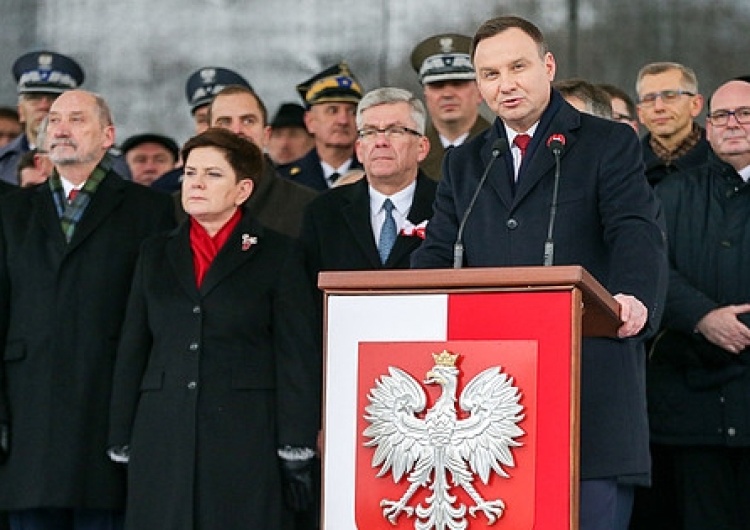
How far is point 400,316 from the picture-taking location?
3525mm

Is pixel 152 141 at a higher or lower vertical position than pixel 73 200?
higher

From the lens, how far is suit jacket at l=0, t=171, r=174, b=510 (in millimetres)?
5664

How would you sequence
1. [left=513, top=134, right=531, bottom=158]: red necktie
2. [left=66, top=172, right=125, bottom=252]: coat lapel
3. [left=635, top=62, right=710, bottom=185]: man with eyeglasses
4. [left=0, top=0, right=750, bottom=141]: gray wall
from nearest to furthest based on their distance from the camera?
[left=513, top=134, right=531, bottom=158]: red necktie, [left=66, top=172, right=125, bottom=252]: coat lapel, [left=635, top=62, right=710, bottom=185]: man with eyeglasses, [left=0, top=0, right=750, bottom=141]: gray wall

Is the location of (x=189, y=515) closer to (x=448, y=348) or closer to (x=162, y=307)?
(x=162, y=307)

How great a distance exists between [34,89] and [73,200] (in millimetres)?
1959

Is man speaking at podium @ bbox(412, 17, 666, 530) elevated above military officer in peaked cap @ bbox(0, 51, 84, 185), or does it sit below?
below

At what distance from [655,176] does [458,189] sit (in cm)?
215

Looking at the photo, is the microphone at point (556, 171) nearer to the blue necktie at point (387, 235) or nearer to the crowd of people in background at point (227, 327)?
the crowd of people in background at point (227, 327)

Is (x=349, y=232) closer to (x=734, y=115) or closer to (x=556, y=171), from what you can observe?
(x=734, y=115)

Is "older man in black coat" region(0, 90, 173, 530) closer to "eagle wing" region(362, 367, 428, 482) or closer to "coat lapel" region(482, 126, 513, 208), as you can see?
"coat lapel" region(482, 126, 513, 208)

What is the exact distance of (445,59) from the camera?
698cm

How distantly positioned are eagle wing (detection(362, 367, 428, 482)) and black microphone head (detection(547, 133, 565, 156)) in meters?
0.79

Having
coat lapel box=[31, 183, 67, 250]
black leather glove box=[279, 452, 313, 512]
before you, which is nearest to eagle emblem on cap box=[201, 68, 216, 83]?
coat lapel box=[31, 183, 67, 250]

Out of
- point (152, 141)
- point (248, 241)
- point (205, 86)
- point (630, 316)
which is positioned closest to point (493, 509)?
point (630, 316)
